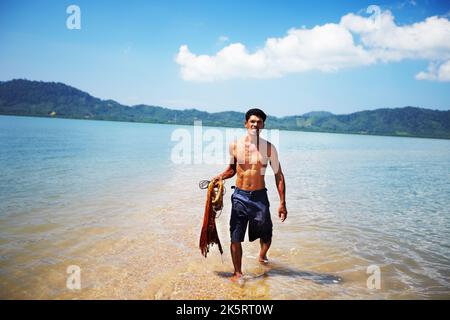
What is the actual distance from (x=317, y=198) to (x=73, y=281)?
8907 millimetres

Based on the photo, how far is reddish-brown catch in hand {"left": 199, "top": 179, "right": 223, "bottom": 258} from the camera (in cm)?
481

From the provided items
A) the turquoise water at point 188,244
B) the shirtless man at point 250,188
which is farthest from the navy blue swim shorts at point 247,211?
the turquoise water at point 188,244

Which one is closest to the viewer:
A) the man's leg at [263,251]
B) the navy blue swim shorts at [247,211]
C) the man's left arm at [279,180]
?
the navy blue swim shorts at [247,211]

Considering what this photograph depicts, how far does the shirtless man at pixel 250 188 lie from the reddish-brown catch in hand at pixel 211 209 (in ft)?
1.02

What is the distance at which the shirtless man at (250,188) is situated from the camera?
455 cm

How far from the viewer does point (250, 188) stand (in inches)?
181

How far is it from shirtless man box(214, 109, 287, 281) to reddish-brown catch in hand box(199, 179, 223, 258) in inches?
12.2

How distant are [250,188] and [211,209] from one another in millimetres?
770

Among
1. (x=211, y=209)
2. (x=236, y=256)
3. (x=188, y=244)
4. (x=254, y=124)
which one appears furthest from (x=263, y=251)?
(x=254, y=124)

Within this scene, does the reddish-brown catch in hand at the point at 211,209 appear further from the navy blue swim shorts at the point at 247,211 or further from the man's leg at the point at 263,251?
the man's leg at the point at 263,251

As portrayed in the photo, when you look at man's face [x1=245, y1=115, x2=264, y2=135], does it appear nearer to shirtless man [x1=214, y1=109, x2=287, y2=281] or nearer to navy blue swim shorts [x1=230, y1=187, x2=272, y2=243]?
shirtless man [x1=214, y1=109, x2=287, y2=281]

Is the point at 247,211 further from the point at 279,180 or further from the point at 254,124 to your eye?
the point at 254,124
